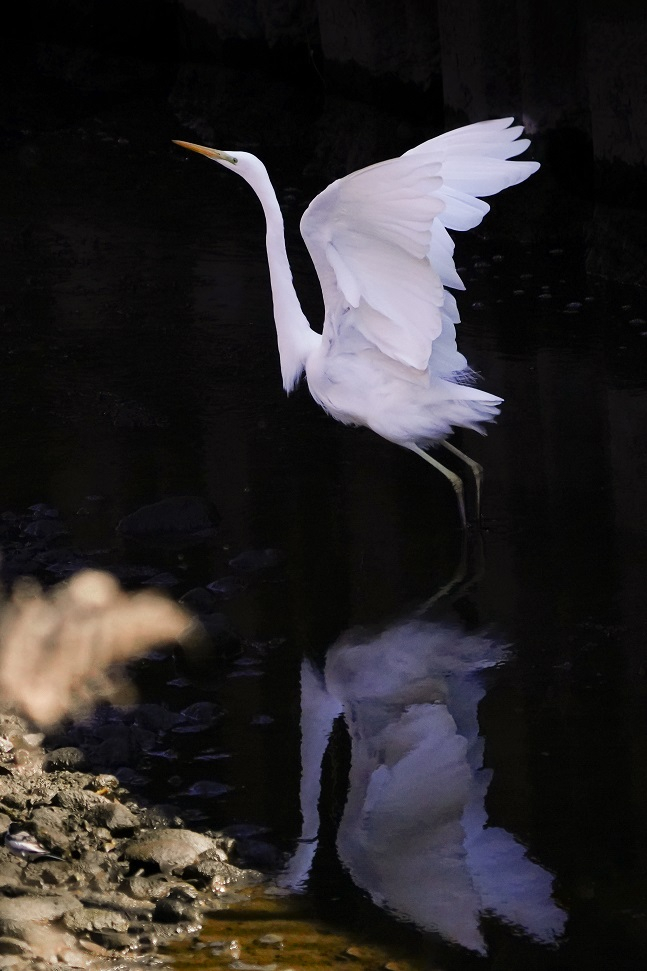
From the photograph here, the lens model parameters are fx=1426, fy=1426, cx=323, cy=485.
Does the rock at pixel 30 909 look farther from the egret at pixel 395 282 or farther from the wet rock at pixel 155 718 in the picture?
the egret at pixel 395 282

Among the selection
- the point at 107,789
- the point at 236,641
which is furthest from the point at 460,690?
the point at 107,789

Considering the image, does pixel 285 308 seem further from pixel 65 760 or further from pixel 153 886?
pixel 153 886

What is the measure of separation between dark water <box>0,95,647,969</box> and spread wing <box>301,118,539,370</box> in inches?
37.7

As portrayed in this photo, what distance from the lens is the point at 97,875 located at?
3748 mm

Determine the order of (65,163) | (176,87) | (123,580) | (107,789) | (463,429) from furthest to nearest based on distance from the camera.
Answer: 1. (176,87)
2. (65,163)
3. (463,429)
4. (123,580)
5. (107,789)


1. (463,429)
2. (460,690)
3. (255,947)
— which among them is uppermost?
(463,429)

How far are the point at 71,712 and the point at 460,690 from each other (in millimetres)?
1282

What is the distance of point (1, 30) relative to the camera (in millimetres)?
16094

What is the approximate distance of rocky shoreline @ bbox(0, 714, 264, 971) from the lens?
343 cm

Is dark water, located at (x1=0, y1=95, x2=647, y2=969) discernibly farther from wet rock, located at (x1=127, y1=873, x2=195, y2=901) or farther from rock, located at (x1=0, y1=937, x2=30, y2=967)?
rock, located at (x1=0, y1=937, x2=30, y2=967)

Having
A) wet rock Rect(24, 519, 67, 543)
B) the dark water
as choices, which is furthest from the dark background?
wet rock Rect(24, 519, 67, 543)

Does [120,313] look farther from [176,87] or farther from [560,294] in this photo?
[176,87]

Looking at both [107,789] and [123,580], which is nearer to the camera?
[107,789]

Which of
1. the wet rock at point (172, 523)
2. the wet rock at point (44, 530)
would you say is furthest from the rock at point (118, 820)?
the wet rock at point (44, 530)
